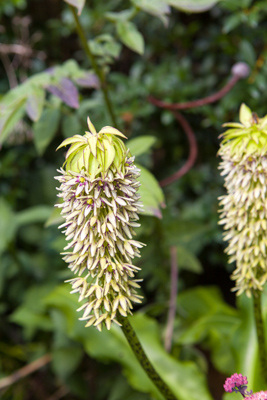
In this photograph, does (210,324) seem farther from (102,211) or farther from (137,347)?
(102,211)

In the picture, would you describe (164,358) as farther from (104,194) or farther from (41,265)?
(104,194)

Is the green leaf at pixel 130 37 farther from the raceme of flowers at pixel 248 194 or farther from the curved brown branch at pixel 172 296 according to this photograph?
the curved brown branch at pixel 172 296

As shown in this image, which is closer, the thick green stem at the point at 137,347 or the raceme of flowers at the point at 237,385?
the raceme of flowers at the point at 237,385

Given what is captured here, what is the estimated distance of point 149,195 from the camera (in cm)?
127

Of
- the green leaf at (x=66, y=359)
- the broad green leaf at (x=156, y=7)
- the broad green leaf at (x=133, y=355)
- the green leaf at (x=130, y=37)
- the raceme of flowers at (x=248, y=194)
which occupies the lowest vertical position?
the green leaf at (x=66, y=359)

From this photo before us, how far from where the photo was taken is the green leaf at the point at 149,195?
1229mm

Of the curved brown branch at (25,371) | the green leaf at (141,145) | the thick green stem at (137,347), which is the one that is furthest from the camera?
the curved brown branch at (25,371)

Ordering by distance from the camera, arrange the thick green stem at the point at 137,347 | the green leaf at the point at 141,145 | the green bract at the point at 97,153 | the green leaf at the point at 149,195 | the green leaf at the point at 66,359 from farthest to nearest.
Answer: the green leaf at the point at 66,359
the green leaf at the point at 141,145
the green leaf at the point at 149,195
the thick green stem at the point at 137,347
the green bract at the point at 97,153

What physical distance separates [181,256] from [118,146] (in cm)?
123

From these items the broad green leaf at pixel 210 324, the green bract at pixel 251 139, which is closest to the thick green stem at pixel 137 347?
the green bract at pixel 251 139

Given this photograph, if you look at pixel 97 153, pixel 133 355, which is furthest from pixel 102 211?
pixel 133 355

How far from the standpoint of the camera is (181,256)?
6.52ft

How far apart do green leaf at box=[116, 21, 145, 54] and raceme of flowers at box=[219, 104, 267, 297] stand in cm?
55

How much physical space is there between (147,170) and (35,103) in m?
0.45
